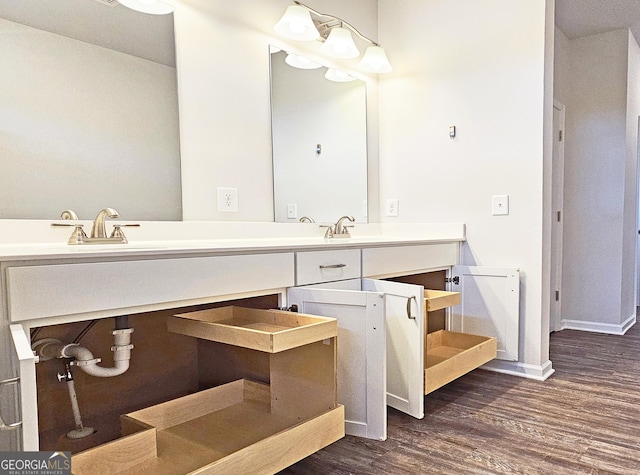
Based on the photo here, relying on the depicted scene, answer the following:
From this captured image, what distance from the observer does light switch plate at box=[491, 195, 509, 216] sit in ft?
8.76

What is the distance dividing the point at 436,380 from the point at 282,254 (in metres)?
0.91

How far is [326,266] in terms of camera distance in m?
1.92

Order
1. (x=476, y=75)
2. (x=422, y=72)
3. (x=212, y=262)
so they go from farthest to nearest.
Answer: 1. (x=422, y=72)
2. (x=476, y=75)
3. (x=212, y=262)

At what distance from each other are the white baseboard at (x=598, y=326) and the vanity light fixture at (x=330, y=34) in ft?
8.45

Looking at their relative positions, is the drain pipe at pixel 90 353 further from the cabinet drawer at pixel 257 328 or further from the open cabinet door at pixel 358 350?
the open cabinet door at pixel 358 350

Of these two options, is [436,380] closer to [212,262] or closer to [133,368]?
[212,262]

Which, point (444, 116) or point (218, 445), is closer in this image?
point (218, 445)

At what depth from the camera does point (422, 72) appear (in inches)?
117

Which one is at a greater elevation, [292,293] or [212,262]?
[212,262]

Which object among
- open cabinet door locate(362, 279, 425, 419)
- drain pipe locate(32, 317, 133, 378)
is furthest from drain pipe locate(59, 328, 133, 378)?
open cabinet door locate(362, 279, 425, 419)

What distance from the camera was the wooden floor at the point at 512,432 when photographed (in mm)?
1641

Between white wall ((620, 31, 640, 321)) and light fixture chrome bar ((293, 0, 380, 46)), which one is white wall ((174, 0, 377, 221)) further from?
white wall ((620, 31, 640, 321))

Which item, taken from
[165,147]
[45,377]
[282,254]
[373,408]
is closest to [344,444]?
[373,408]

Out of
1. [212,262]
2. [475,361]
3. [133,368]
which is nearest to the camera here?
[212,262]
